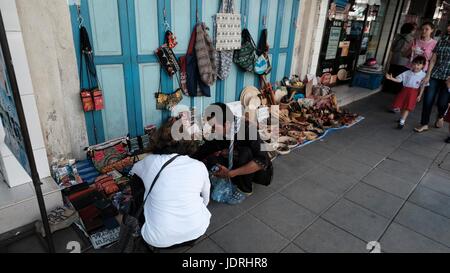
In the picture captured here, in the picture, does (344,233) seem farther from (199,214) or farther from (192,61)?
(192,61)

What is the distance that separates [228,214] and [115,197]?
1.29m

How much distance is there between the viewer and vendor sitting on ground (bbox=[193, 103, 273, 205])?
Answer: 290 cm

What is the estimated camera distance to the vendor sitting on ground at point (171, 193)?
6.55ft

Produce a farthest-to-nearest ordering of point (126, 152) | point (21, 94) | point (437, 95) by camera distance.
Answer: point (437, 95) → point (126, 152) → point (21, 94)

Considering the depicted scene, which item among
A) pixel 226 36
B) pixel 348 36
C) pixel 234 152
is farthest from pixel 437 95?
pixel 234 152

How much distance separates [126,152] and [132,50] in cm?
138

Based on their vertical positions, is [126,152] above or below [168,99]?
below

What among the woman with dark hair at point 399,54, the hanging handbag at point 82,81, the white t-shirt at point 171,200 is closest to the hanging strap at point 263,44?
the hanging handbag at point 82,81

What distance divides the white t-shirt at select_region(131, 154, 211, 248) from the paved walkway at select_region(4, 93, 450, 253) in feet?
1.61

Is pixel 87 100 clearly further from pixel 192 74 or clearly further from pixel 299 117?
pixel 299 117

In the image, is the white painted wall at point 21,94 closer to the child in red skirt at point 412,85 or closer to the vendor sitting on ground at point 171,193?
the vendor sitting on ground at point 171,193

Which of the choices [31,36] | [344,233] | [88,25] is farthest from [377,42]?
[31,36]

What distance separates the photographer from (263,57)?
5.39 metres

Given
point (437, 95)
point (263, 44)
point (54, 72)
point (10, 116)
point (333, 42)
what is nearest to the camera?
point (10, 116)
